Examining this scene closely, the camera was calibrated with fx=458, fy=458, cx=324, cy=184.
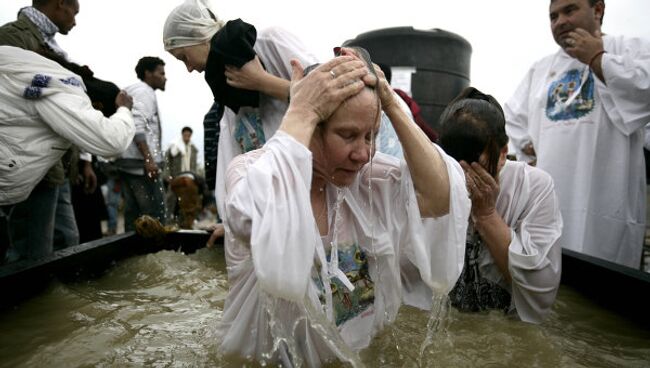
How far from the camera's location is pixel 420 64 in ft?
19.6

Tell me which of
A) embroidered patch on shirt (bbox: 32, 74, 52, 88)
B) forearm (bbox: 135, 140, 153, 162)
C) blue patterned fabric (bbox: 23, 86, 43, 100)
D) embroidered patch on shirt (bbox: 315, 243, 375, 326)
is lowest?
embroidered patch on shirt (bbox: 315, 243, 375, 326)

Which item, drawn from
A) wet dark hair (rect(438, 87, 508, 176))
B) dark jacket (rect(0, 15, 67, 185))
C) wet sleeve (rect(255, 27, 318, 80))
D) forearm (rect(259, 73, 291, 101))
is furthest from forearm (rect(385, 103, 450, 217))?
dark jacket (rect(0, 15, 67, 185))

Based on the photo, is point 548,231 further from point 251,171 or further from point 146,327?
point 146,327

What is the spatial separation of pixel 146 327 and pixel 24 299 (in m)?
0.74

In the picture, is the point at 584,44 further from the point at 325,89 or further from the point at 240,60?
the point at 325,89

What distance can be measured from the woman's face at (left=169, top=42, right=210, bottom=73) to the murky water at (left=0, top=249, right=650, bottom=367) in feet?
4.90

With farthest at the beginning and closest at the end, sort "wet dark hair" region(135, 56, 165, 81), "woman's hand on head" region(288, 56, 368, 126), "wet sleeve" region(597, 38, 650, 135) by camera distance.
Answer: "wet dark hair" region(135, 56, 165, 81) < "wet sleeve" region(597, 38, 650, 135) < "woman's hand on head" region(288, 56, 368, 126)

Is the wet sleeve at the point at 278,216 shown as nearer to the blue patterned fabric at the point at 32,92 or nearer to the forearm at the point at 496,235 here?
the forearm at the point at 496,235

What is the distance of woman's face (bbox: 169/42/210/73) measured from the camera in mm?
2763

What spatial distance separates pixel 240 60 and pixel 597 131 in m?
2.61

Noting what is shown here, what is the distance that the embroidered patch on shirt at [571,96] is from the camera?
342cm

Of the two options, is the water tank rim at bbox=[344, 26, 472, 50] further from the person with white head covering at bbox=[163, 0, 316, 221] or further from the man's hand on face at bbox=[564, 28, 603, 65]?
the person with white head covering at bbox=[163, 0, 316, 221]

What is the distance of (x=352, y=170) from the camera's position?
5.40 ft

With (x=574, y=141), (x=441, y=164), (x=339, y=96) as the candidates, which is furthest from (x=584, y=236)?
(x=339, y=96)
